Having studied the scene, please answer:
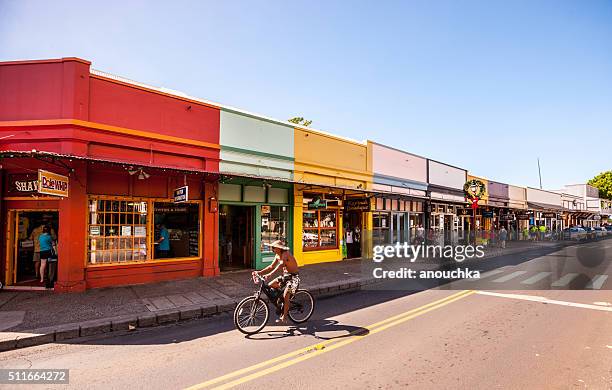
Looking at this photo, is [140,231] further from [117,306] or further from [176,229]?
[117,306]

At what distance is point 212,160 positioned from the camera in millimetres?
13352

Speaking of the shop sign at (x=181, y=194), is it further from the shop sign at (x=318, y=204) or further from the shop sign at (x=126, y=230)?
the shop sign at (x=318, y=204)

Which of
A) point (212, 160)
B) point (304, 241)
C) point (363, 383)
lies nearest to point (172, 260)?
point (212, 160)

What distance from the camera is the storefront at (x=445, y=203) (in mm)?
26156

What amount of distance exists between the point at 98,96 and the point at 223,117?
4.21 metres

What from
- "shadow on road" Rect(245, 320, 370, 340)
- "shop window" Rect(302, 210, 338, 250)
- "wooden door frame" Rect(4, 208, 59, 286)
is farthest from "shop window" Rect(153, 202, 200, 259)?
"shadow on road" Rect(245, 320, 370, 340)

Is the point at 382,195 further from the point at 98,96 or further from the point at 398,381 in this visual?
the point at 398,381

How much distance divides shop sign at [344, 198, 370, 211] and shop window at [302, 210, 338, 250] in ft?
2.21

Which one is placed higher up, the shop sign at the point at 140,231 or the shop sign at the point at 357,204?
the shop sign at the point at 357,204

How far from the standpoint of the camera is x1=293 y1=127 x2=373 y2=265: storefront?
1662cm

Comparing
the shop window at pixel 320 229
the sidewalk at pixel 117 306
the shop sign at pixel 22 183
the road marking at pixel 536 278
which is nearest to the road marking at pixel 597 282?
the road marking at pixel 536 278

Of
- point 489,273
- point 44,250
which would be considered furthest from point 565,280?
point 44,250

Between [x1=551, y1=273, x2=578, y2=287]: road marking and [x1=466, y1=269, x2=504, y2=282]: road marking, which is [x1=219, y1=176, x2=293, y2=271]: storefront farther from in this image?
[x1=551, y1=273, x2=578, y2=287]: road marking

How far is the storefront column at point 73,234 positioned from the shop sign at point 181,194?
2.41 meters
